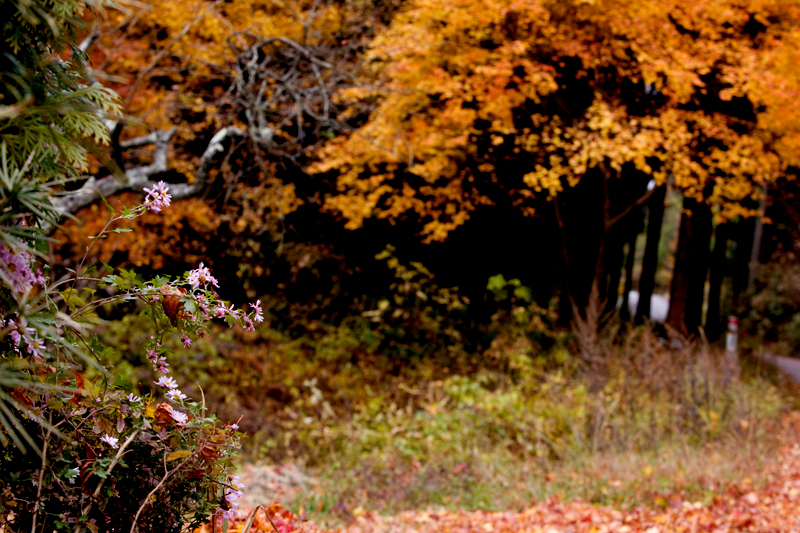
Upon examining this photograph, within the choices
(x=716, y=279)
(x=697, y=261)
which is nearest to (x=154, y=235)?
(x=697, y=261)

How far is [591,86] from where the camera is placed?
36.3ft

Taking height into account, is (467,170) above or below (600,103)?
below

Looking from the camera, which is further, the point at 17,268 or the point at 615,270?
the point at 615,270

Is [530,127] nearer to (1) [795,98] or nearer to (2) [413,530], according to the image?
(1) [795,98]

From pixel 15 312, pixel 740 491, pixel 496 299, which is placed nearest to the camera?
pixel 15 312

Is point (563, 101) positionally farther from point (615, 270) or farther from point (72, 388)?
point (72, 388)

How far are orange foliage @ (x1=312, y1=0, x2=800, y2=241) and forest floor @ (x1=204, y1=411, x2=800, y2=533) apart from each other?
4623 mm

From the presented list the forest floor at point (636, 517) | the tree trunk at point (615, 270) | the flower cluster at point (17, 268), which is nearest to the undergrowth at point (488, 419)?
the forest floor at point (636, 517)

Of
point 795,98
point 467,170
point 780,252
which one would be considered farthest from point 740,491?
point 780,252

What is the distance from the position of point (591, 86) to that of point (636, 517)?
25.0 feet

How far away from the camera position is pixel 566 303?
12844 millimetres

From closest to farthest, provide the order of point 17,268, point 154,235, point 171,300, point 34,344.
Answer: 1. point 17,268
2. point 34,344
3. point 171,300
4. point 154,235

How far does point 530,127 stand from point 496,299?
10.4 ft

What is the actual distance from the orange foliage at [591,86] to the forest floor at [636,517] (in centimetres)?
462
